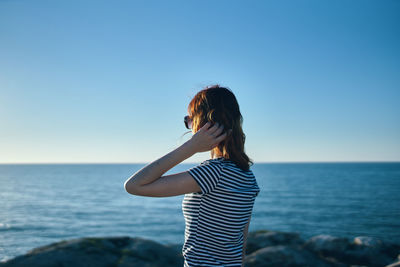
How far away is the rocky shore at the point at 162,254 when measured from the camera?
794 centimetres

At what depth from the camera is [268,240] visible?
13.0 m

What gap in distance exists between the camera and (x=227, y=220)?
195 cm

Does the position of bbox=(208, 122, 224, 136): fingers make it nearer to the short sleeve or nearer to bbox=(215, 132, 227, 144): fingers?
bbox=(215, 132, 227, 144): fingers

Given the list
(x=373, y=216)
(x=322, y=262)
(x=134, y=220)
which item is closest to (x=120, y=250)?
(x=322, y=262)

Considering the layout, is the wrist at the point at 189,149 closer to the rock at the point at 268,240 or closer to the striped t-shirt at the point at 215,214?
the striped t-shirt at the point at 215,214

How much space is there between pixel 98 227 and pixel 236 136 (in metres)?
27.3

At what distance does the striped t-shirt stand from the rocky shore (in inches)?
280

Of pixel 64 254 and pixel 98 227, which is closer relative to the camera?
pixel 64 254

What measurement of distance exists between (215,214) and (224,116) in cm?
66

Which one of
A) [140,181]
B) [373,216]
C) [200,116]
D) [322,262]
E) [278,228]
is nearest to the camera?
[140,181]

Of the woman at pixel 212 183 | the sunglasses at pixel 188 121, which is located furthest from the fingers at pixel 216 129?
the sunglasses at pixel 188 121

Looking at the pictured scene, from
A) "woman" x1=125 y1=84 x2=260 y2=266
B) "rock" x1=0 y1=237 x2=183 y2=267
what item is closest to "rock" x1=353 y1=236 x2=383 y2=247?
"rock" x1=0 y1=237 x2=183 y2=267

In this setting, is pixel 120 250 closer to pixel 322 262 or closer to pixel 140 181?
pixel 322 262

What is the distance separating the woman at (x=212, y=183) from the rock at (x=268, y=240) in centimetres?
1136
